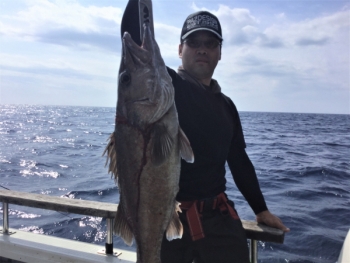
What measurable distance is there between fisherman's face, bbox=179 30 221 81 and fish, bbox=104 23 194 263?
2.60ft

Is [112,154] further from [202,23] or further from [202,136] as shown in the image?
[202,23]

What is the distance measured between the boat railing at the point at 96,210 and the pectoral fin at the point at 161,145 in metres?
1.27

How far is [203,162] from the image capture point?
251 centimetres

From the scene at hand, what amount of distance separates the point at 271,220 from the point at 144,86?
1.72 m

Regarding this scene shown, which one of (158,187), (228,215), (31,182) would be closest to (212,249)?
(228,215)

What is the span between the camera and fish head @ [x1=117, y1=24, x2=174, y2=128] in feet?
6.50

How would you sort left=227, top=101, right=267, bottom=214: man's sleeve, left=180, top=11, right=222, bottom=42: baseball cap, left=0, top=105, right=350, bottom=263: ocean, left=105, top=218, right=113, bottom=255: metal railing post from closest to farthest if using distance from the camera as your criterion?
left=180, top=11, right=222, bottom=42: baseball cap → left=227, top=101, right=267, bottom=214: man's sleeve → left=105, top=218, right=113, bottom=255: metal railing post → left=0, top=105, right=350, bottom=263: ocean

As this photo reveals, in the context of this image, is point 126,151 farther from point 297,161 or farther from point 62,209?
point 297,161

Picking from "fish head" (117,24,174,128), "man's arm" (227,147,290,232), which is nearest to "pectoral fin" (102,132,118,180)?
"fish head" (117,24,174,128)

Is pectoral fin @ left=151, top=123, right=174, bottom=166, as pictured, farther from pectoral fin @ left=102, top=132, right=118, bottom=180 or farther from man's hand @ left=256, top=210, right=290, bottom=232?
man's hand @ left=256, top=210, right=290, bottom=232

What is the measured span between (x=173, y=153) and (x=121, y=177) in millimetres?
359

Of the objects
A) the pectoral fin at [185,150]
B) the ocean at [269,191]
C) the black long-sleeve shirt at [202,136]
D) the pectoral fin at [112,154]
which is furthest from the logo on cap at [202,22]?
the ocean at [269,191]

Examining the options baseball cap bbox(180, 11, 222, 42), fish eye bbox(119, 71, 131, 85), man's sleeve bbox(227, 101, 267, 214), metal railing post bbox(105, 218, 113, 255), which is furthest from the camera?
metal railing post bbox(105, 218, 113, 255)

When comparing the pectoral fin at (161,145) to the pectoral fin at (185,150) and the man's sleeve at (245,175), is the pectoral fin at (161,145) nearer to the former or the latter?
the pectoral fin at (185,150)
